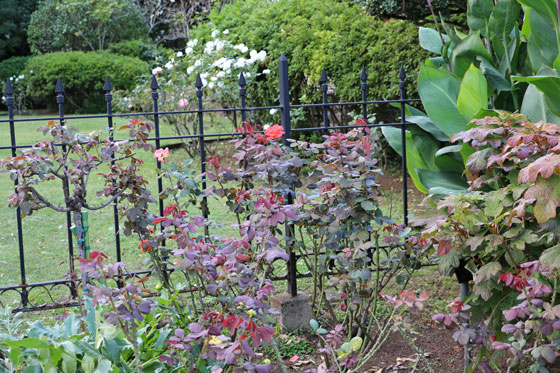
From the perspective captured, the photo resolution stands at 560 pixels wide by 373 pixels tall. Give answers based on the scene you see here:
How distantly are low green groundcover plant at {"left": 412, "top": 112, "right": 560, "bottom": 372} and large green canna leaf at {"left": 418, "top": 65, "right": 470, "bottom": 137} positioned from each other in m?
0.90

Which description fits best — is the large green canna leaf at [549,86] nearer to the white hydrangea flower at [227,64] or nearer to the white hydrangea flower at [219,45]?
Result: the white hydrangea flower at [227,64]

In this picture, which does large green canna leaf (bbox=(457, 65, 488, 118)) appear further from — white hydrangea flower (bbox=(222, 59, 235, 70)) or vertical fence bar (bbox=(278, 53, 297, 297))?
white hydrangea flower (bbox=(222, 59, 235, 70))

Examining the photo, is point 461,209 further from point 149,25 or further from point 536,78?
point 149,25

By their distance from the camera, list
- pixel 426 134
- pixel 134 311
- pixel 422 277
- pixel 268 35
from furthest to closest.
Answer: pixel 268 35
pixel 422 277
pixel 426 134
pixel 134 311

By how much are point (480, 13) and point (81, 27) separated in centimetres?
1558

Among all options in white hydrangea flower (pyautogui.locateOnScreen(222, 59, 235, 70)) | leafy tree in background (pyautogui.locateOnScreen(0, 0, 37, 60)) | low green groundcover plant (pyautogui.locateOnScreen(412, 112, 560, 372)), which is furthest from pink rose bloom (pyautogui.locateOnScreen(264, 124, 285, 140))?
leafy tree in background (pyautogui.locateOnScreen(0, 0, 37, 60))

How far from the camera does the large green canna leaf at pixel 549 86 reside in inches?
118

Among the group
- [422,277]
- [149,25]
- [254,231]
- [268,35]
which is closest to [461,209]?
[254,231]

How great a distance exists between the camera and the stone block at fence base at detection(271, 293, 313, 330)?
3.42m

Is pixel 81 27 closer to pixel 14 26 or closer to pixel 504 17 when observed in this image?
pixel 14 26

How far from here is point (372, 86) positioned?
6.66 m

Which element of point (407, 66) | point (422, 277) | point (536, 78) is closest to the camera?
point (536, 78)

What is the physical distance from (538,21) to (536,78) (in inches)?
25.9

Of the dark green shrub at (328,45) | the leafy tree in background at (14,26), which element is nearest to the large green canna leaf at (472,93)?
the dark green shrub at (328,45)
